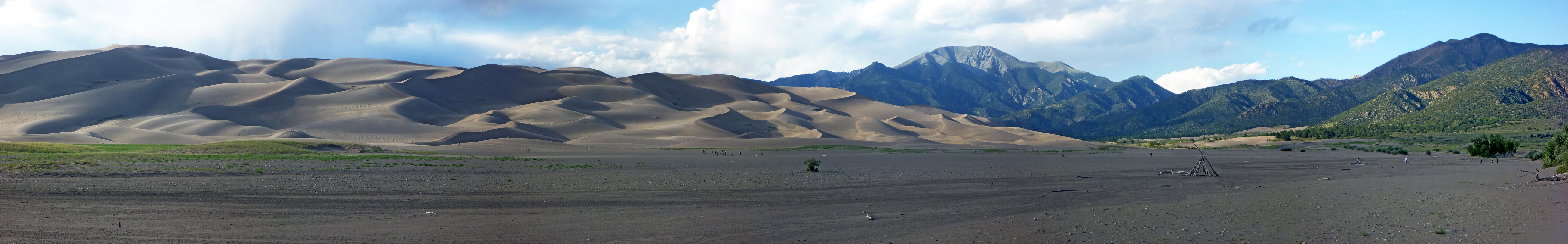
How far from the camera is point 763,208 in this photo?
58.9 ft

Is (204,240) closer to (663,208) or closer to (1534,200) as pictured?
Result: (663,208)

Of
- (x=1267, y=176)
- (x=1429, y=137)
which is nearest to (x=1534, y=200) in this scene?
(x=1267, y=176)

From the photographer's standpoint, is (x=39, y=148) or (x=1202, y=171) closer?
(x=1202, y=171)

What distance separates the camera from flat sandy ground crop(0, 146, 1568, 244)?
12906 mm

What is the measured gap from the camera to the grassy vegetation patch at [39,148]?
40.5 meters

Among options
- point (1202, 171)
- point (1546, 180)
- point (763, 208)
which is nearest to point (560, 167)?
point (763, 208)

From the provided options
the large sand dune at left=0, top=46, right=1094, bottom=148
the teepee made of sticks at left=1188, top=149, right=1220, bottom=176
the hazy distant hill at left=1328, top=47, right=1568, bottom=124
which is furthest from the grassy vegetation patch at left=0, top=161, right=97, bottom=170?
the hazy distant hill at left=1328, top=47, right=1568, bottom=124

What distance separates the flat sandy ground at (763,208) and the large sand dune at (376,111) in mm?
69528

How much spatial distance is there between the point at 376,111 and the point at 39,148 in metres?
82.3

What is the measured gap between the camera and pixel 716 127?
446 feet

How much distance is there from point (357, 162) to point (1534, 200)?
45.8 metres

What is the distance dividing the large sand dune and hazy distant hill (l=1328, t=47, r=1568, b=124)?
71.8 meters

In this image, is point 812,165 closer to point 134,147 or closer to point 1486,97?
point 134,147

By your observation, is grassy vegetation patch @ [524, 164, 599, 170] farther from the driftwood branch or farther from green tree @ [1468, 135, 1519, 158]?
green tree @ [1468, 135, 1519, 158]
